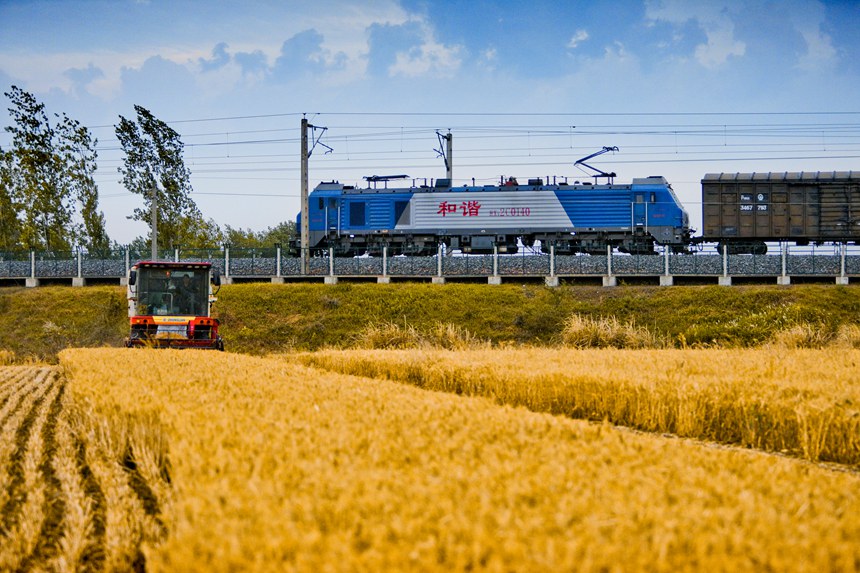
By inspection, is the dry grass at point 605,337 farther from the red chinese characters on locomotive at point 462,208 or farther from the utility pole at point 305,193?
the red chinese characters on locomotive at point 462,208

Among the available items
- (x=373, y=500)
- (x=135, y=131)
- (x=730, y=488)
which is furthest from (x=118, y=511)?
(x=135, y=131)

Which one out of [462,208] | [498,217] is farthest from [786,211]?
[462,208]

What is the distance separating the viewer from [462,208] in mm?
38250

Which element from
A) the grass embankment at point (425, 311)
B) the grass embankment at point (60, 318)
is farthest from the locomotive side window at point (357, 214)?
the grass embankment at point (60, 318)

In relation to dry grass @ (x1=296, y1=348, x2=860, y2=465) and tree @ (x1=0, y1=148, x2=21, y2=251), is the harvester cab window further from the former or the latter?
tree @ (x1=0, y1=148, x2=21, y2=251)

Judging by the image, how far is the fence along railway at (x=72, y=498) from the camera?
4.04 meters

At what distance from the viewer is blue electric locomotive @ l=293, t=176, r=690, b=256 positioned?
121ft

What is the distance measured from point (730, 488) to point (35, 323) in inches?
1331

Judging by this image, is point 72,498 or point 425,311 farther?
point 425,311

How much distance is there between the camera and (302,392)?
7.22 metres

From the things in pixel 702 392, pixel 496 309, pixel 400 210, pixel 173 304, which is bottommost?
pixel 702 392

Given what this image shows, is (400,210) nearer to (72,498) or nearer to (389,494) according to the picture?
→ (72,498)

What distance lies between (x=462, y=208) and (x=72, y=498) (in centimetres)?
3386

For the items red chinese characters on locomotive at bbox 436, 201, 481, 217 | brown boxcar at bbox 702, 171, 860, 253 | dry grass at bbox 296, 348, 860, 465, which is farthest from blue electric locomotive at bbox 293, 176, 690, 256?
dry grass at bbox 296, 348, 860, 465
